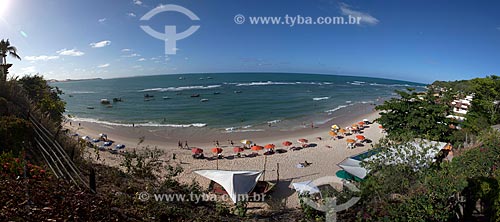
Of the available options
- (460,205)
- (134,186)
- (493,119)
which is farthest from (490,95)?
(134,186)

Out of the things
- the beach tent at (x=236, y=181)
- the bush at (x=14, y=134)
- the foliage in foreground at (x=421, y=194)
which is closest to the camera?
the foliage in foreground at (x=421, y=194)

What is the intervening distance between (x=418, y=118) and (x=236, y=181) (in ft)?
43.0

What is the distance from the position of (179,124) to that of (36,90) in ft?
70.3

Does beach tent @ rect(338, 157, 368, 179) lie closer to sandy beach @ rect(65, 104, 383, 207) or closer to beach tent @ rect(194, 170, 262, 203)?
sandy beach @ rect(65, 104, 383, 207)

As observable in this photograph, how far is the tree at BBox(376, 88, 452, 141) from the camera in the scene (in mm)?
17016

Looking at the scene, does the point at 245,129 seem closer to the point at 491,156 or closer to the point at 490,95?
the point at 490,95

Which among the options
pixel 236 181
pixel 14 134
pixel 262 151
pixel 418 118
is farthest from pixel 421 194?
pixel 262 151

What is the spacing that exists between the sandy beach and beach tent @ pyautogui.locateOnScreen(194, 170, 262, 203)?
1.76 m

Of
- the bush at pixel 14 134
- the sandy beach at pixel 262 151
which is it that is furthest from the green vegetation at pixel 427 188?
the bush at pixel 14 134

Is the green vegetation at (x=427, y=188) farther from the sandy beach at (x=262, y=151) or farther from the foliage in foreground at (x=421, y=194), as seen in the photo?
the sandy beach at (x=262, y=151)

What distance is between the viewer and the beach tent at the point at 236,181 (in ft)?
41.3

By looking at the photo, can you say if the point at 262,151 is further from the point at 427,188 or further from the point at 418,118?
the point at 427,188

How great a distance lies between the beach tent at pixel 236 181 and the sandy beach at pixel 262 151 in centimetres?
176

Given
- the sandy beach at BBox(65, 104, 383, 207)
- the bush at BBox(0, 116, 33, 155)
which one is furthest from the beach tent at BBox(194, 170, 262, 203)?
the bush at BBox(0, 116, 33, 155)
